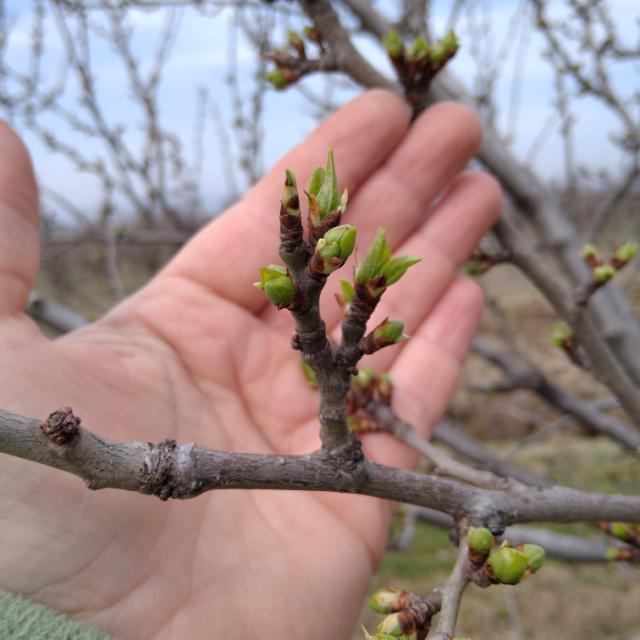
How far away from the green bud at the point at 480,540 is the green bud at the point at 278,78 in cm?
144

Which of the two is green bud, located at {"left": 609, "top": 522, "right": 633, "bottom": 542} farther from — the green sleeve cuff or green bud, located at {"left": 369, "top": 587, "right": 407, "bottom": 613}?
the green sleeve cuff

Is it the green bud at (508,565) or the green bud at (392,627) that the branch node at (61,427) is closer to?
the green bud at (392,627)

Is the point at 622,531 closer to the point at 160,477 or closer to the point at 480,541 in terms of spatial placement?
the point at 480,541

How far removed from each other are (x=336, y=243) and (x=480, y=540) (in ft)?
1.78

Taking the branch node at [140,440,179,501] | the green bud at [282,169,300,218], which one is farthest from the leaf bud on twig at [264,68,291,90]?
the branch node at [140,440,179,501]

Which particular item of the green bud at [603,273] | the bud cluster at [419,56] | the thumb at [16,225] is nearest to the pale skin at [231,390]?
the thumb at [16,225]

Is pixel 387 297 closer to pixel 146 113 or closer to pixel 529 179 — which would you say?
pixel 529 179

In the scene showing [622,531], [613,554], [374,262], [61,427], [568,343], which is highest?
[374,262]

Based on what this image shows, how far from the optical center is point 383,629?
95cm

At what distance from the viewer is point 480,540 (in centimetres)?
97

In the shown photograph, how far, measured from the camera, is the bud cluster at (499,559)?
0.95 m

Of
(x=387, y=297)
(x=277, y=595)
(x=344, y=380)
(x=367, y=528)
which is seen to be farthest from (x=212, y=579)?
(x=387, y=297)

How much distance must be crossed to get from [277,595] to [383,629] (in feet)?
1.85

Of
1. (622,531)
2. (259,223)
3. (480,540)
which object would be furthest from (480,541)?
(259,223)
